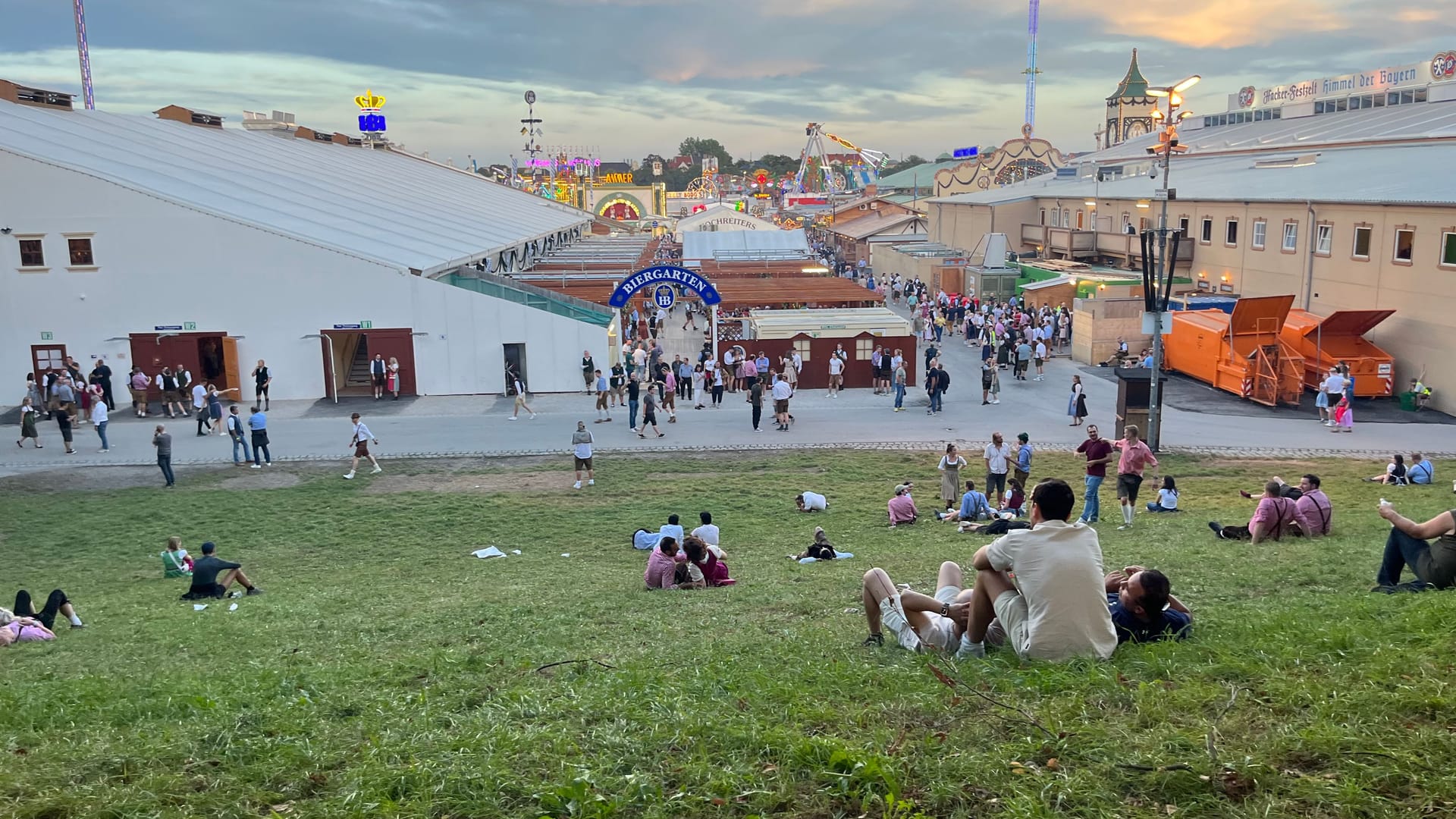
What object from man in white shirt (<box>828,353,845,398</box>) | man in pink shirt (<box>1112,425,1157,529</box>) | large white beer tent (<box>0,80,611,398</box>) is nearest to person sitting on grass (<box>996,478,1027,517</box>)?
man in pink shirt (<box>1112,425,1157,529</box>)

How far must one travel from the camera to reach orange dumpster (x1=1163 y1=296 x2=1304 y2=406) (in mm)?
26328

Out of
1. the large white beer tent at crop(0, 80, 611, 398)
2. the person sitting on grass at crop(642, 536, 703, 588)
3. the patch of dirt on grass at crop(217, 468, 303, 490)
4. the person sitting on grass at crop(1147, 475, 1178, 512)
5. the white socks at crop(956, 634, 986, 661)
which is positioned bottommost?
the patch of dirt on grass at crop(217, 468, 303, 490)

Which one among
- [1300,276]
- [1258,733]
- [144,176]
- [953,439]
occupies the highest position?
[144,176]

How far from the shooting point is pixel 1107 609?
5883 mm

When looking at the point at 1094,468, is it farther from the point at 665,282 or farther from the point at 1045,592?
the point at 665,282

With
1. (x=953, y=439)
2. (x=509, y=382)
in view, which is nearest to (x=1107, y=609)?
(x=953, y=439)

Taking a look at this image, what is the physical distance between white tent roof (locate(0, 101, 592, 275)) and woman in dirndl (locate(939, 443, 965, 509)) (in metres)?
18.8

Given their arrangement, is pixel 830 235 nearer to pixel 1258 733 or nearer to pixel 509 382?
pixel 509 382

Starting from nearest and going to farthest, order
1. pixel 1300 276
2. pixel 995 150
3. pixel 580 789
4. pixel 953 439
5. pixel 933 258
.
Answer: pixel 580 789
pixel 953 439
pixel 1300 276
pixel 933 258
pixel 995 150

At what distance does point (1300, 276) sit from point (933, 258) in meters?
23.7

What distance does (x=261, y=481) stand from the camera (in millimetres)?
20016

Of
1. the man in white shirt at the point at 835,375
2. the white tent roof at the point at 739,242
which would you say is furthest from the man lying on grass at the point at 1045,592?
the white tent roof at the point at 739,242

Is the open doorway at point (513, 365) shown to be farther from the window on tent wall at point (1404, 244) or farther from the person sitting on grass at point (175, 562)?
the window on tent wall at point (1404, 244)

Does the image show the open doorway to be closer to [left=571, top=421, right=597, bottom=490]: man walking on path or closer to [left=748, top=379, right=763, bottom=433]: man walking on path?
[left=748, top=379, right=763, bottom=433]: man walking on path
